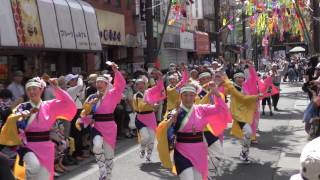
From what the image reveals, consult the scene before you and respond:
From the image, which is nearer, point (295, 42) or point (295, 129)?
point (295, 129)

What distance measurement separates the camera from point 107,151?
8242 mm

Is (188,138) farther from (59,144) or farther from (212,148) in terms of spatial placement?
(59,144)

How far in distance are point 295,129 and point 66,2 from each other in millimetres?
7836

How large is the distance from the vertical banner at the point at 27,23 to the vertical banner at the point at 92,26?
362cm

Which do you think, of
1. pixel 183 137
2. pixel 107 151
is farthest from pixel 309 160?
pixel 107 151

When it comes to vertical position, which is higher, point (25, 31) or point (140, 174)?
point (25, 31)

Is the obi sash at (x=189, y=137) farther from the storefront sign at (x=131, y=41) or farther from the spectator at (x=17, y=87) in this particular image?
the storefront sign at (x=131, y=41)

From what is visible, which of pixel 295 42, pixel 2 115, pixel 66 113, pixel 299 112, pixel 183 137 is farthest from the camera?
pixel 295 42

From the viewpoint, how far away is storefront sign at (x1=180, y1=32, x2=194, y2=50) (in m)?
34.1

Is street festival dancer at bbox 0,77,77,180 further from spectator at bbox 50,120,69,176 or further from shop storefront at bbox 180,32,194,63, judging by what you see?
shop storefront at bbox 180,32,194,63

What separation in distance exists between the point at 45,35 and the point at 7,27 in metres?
2.24

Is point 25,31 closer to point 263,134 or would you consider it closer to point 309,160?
point 263,134

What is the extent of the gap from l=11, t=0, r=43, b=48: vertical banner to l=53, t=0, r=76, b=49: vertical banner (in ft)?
4.63

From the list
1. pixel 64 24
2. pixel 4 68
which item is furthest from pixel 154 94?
pixel 64 24
